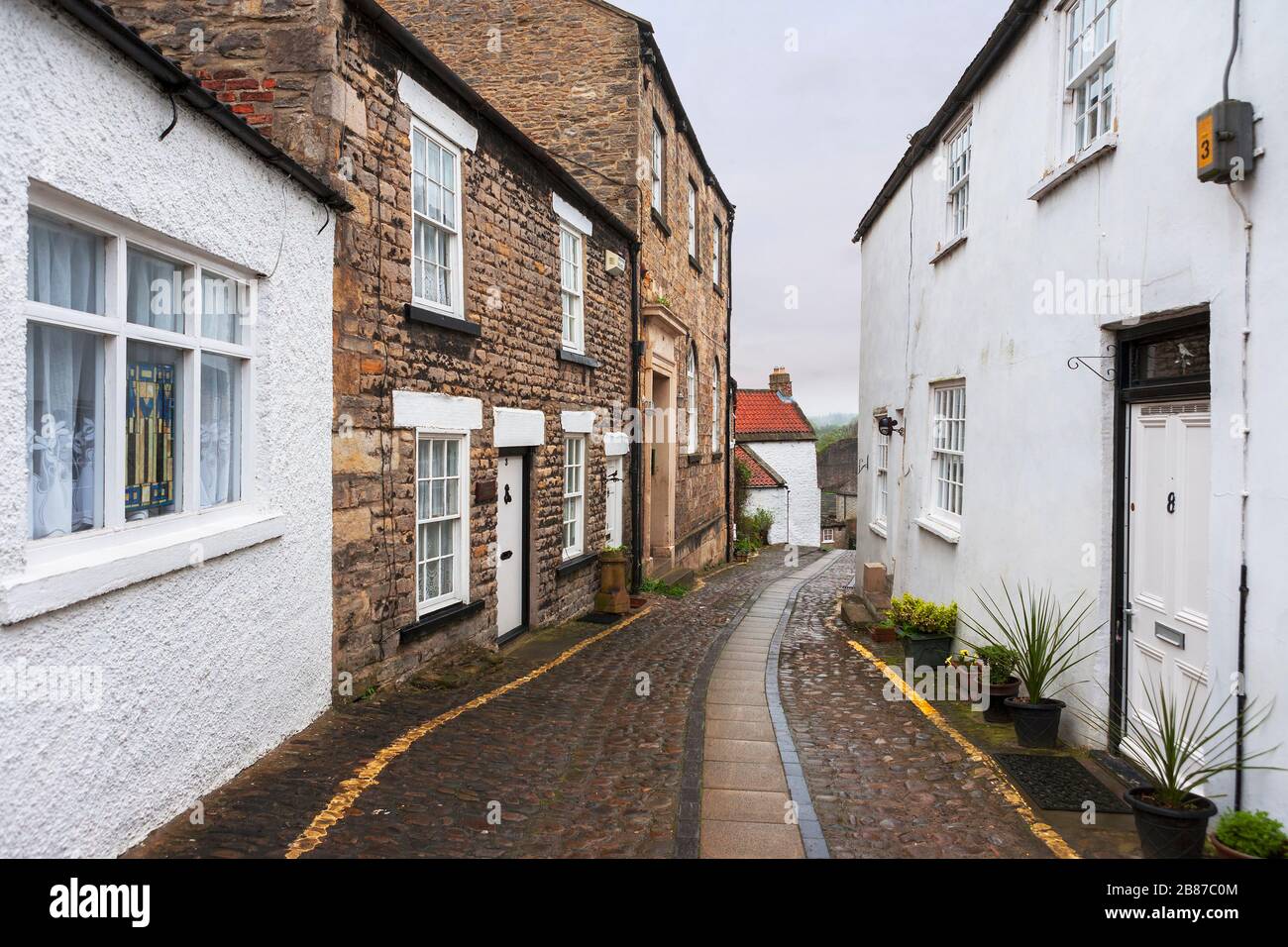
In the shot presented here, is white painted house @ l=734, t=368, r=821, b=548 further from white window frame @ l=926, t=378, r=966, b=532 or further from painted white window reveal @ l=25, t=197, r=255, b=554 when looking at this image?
painted white window reveal @ l=25, t=197, r=255, b=554

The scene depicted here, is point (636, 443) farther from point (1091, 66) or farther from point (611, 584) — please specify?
point (1091, 66)

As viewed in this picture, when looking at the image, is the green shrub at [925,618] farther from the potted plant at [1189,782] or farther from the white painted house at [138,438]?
the white painted house at [138,438]

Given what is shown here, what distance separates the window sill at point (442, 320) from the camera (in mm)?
7559

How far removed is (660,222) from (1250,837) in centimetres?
1382

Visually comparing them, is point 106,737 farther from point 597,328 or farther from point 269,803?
point 597,328

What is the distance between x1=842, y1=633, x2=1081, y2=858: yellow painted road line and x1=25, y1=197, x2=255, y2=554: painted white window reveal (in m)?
4.93

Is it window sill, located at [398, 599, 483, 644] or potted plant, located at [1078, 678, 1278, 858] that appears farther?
window sill, located at [398, 599, 483, 644]

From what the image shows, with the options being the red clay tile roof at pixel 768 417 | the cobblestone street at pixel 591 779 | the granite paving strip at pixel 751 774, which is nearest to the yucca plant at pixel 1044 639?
the cobblestone street at pixel 591 779

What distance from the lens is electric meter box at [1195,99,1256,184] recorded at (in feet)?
14.1

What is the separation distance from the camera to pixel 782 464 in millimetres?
38594

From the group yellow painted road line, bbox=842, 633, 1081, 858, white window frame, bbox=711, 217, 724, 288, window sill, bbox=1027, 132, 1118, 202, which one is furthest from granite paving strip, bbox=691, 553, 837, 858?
white window frame, bbox=711, 217, 724, 288
